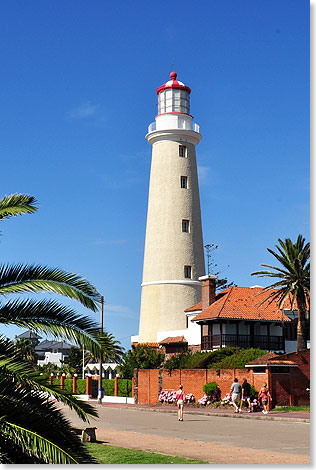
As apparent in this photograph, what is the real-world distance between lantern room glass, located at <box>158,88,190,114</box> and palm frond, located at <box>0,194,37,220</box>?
40.6 m

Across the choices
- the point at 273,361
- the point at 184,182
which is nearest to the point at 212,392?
the point at 273,361

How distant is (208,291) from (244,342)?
4.49 m

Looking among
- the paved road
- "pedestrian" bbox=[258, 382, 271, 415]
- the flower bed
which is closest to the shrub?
the flower bed

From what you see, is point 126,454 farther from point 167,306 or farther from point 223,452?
point 167,306

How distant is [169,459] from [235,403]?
59.8ft

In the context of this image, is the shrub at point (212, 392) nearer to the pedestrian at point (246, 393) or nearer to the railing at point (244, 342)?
the pedestrian at point (246, 393)

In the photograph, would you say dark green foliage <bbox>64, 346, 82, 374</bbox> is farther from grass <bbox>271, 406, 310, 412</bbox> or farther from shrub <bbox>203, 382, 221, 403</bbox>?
grass <bbox>271, 406, 310, 412</bbox>

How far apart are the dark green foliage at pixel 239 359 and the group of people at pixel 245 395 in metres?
4.22

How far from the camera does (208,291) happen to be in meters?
46.8

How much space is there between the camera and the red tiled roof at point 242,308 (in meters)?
44.2

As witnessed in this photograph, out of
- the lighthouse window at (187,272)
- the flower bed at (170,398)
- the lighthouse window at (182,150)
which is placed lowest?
the flower bed at (170,398)

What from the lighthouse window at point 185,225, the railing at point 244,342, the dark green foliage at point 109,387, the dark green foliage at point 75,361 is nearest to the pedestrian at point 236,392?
the railing at point 244,342

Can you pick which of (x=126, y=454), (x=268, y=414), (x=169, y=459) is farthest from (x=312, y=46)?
(x=268, y=414)

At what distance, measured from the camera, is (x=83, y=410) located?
9.08 m
